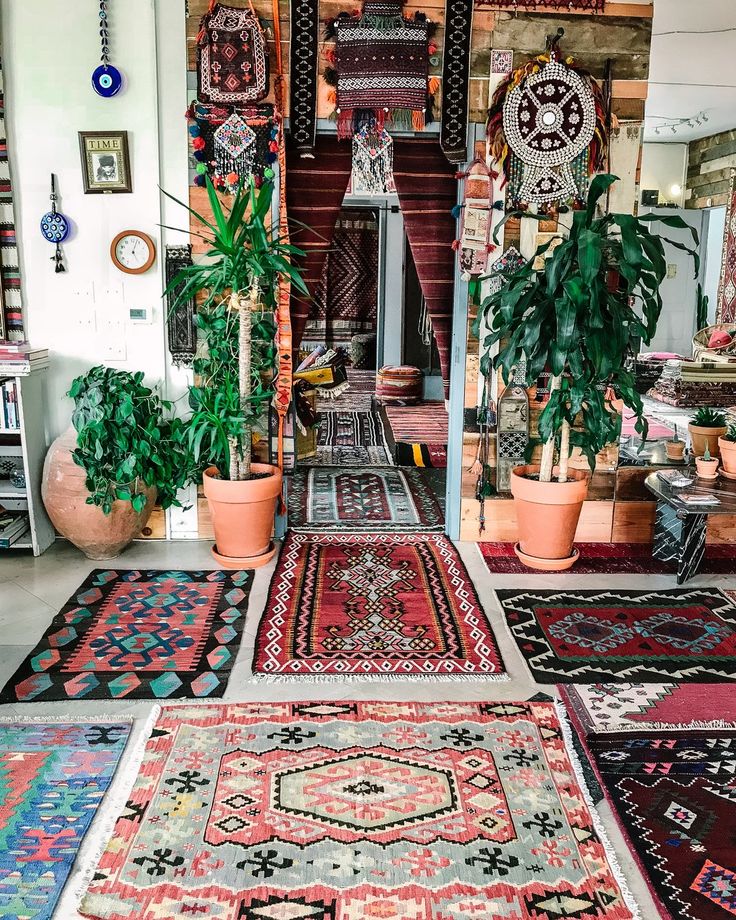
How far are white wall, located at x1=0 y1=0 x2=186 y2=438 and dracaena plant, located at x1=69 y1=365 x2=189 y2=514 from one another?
30 centimetres

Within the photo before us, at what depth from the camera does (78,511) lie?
12.9 feet

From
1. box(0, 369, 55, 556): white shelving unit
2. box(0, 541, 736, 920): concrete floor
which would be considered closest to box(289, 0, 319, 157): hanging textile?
box(0, 369, 55, 556): white shelving unit

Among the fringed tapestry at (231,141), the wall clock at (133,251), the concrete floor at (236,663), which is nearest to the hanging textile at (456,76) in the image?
the fringed tapestry at (231,141)

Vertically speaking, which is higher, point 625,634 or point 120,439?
point 120,439

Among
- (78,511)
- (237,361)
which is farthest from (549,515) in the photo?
(78,511)

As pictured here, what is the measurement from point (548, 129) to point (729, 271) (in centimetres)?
136

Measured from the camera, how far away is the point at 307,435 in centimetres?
608

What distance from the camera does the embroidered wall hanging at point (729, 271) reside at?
453 cm

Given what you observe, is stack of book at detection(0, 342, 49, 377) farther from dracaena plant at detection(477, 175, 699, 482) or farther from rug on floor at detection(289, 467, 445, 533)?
dracaena plant at detection(477, 175, 699, 482)

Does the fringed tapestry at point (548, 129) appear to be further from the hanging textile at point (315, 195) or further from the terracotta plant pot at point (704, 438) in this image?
the terracotta plant pot at point (704, 438)

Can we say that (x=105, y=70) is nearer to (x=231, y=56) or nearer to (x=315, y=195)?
(x=231, y=56)

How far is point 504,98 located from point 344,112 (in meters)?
0.78

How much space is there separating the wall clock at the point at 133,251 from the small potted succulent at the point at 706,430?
2.98 m

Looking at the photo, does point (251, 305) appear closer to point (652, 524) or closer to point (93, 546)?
point (93, 546)
